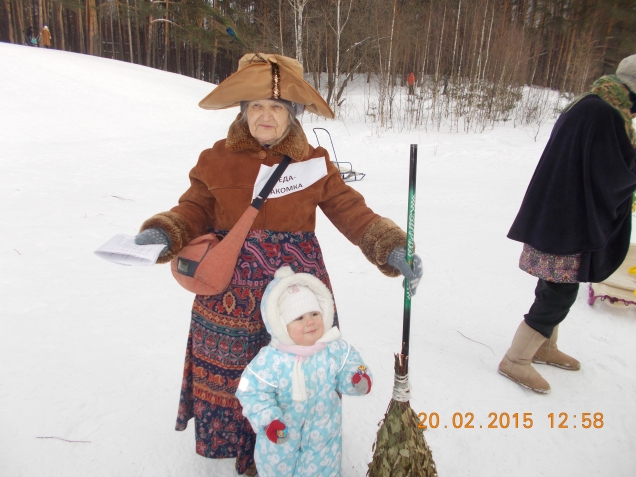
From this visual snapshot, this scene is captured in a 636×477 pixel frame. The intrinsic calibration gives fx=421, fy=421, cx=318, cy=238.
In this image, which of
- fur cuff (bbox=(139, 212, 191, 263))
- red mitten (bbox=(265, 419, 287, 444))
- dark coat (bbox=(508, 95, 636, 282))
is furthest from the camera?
dark coat (bbox=(508, 95, 636, 282))

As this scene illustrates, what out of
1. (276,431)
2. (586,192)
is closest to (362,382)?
(276,431)

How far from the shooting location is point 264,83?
5.01 ft

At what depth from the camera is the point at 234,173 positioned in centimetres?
163

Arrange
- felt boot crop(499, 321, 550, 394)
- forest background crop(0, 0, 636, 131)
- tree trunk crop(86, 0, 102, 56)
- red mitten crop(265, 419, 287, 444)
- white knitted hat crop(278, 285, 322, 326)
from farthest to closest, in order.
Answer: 1. tree trunk crop(86, 0, 102, 56)
2. forest background crop(0, 0, 636, 131)
3. felt boot crop(499, 321, 550, 394)
4. white knitted hat crop(278, 285, 322, 326)
5. red mitten crop(265, 419, 287, 444)

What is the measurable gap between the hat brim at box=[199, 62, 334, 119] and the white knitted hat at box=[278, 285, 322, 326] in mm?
707

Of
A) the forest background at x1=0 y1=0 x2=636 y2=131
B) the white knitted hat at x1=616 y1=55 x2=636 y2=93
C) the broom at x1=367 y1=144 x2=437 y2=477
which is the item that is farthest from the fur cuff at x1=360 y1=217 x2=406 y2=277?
the forest background at x1=0 y1=0 x2=636 y2=131

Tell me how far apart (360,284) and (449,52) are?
471 inches

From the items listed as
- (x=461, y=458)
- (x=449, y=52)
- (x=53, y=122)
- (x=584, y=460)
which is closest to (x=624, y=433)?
(x=584, y=460)

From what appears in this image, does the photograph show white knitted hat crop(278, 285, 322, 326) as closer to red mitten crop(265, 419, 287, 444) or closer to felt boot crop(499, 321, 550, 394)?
red mitten crop(265, 419, 287, 444)

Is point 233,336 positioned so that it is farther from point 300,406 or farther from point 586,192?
point 586,192

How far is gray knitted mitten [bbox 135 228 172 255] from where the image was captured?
148 centimetres

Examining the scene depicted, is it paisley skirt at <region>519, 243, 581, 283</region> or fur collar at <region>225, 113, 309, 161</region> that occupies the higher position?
fur collar at <region>225, 113, 309, 161</region>

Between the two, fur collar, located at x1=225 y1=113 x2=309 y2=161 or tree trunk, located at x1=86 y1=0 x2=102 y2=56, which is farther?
tree trunk, located at x1=86 y1=0 x2=102 y2=56

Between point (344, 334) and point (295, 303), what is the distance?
1568mm
